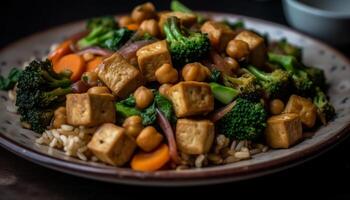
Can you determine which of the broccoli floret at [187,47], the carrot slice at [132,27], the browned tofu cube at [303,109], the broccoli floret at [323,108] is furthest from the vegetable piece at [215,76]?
the carrot slice at [132,27]

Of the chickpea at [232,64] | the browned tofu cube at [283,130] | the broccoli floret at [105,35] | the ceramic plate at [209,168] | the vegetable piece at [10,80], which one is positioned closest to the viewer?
the ceramic plate at [209,168]

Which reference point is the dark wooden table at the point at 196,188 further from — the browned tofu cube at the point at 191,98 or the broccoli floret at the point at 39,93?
the browned tofu cube at the point at 191,98

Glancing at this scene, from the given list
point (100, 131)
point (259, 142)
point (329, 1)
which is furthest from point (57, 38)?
point (329, 1)

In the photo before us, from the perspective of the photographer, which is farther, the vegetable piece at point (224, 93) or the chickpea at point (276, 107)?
the chickpea at point (276, 107)

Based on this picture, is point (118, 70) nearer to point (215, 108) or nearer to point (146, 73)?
point (146, 73)

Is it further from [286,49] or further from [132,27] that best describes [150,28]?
[286,49]

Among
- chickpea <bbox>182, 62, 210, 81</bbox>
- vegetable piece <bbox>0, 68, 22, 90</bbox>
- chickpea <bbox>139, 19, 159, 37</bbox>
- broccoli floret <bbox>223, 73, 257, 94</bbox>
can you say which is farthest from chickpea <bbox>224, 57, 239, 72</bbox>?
vegetable piece <bbox>0, 68, 22, 90</bbox>
